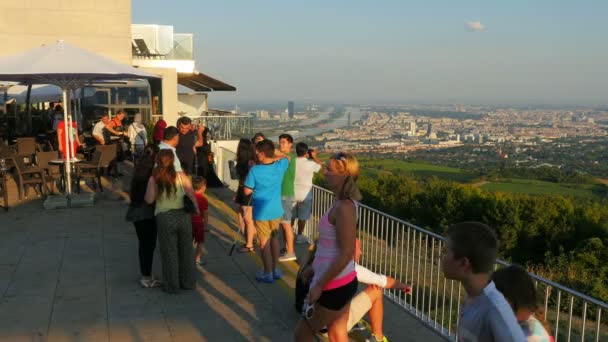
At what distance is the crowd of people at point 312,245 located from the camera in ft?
8.04

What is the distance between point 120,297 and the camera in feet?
21.3

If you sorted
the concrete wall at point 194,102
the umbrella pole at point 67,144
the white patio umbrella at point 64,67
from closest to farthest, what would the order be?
the white patio umbrella at point 64,67
the umbrella pole at point 67,144
the concrete wall at point 194,102

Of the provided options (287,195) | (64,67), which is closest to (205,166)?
(64,67)

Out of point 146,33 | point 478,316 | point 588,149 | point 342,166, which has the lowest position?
point 588,149

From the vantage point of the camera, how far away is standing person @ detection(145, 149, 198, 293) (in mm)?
6211

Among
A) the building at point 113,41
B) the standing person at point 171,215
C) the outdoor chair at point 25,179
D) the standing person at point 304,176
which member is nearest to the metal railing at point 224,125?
the building at point 113,41

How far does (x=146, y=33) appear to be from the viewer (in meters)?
23.9

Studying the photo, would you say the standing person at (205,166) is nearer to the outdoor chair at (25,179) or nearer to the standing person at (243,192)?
the outdoor chair at (25,179)

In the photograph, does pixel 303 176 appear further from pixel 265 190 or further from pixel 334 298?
pixel 334 298

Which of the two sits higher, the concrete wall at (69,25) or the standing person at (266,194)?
the concrete wall at (69,25)

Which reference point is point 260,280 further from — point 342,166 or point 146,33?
point 146,33

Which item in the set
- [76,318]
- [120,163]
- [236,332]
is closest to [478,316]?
[236,332]

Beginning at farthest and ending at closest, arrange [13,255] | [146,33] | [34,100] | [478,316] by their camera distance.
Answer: [146,33]
[34,100]
[13,255]
[478,316]

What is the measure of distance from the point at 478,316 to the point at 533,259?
1803cm
